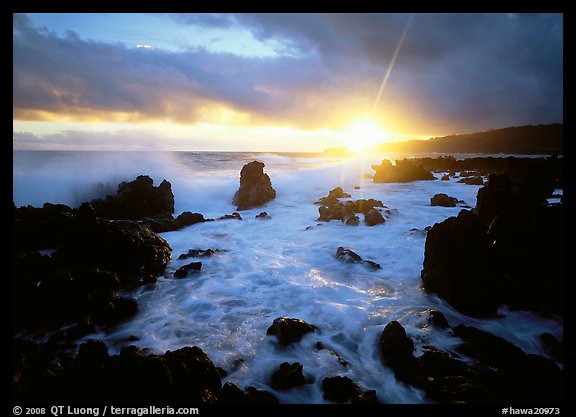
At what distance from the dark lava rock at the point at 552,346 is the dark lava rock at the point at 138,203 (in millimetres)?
14773

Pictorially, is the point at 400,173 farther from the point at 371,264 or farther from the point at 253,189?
the point at 371,264

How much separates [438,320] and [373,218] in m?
8.08

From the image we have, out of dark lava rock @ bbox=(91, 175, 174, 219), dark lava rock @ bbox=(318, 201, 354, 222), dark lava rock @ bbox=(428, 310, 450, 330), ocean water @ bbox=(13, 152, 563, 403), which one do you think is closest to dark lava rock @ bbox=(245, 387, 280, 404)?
ocean water @ bbox=(13, 152, 563, 403)

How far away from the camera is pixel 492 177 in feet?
32.4

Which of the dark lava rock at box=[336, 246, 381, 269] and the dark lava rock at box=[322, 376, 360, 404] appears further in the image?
the dark lava rock at box=[336, 246, 381, 269]

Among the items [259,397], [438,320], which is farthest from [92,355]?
[438,320]

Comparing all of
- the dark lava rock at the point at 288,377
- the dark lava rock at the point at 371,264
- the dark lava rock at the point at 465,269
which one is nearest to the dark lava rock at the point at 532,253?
the dark lava rock at the point at 465,269

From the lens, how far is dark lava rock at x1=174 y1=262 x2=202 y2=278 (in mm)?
8312

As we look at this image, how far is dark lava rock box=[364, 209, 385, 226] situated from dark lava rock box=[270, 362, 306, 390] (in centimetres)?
971

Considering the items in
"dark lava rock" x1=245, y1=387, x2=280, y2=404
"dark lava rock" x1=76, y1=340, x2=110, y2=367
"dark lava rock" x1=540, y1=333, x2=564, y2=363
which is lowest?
"dark lava rock" x1=245, y1=387, x2=280, y2=404

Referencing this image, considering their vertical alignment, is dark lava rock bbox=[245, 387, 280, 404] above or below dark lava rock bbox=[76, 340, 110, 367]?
below

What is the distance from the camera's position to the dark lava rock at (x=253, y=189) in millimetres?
19281

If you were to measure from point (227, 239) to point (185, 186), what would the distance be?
1390cm

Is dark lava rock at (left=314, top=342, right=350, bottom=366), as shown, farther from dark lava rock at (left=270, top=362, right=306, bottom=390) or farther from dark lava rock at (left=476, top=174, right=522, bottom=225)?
dark lava rock at (left=476, top=174, right=522, bottom=225)
